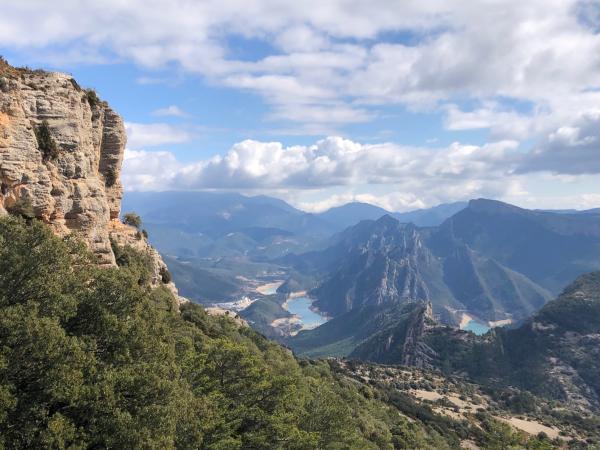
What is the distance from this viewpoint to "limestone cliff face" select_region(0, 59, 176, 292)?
35188mm

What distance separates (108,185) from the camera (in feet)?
185

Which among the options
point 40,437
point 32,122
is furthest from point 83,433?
point 32,122

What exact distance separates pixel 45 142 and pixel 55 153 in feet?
4.21

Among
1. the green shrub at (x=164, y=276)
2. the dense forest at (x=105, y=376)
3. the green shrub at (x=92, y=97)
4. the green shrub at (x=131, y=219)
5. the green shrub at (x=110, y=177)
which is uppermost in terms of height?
the green shrub at (x=92, y=97)

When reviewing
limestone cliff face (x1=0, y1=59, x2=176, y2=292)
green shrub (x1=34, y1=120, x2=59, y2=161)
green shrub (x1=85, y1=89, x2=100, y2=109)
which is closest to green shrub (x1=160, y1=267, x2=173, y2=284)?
limestone cliff face (x1=0, y1=59, x2=176, y2=292)

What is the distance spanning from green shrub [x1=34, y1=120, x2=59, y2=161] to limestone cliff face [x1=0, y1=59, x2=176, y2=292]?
0.26ft

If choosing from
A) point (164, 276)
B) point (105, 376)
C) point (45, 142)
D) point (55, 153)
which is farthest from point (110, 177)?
point (105, 376)

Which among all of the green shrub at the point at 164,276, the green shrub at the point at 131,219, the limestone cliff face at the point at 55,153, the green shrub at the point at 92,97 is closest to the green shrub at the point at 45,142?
the limestone cliff face at the point at 55,153

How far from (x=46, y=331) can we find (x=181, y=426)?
824cm

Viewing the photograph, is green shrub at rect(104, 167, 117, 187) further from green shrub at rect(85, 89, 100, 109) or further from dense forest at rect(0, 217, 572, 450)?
dense forest at rect(0, 217, 572, 450)

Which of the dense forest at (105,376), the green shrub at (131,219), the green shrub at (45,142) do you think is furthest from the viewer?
the green shrub at (131,219)

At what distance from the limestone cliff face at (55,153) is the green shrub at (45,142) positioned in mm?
80

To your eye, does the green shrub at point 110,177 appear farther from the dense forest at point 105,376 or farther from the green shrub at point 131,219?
the dense forest at point 105,376

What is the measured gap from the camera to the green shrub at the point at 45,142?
125 feet
